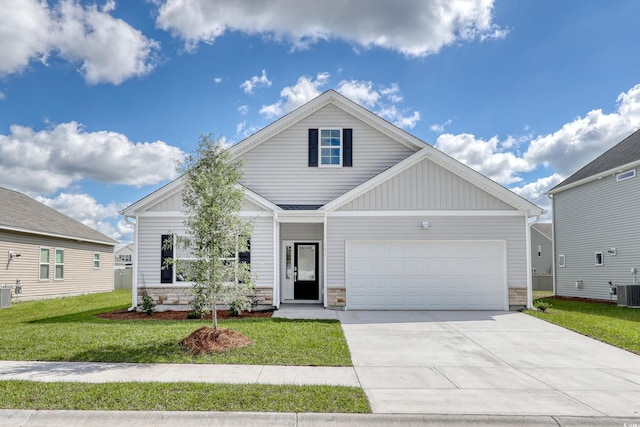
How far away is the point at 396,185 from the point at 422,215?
1243mm

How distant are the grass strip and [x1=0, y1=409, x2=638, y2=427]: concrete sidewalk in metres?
0.14

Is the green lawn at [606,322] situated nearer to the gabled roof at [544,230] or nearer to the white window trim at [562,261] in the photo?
the white window trim at [562,261]

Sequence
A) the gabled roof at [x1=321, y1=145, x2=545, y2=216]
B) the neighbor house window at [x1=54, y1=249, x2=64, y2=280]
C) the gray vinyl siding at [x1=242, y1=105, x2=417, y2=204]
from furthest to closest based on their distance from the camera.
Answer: the neighbor house window at [x1=54, y1=249, x2=64, y2=280] → the gray vinyl siding at [x1=242, y1=105, x2=417, y2=204] → the gabled roof at [x1=321, y1=145, x2=545, y2=216]

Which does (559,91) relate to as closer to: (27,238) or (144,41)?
(144,41)

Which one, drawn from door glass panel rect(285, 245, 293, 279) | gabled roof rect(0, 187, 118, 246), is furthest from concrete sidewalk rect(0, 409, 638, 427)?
→ gabled roof rect(0, 187, 118, 246)

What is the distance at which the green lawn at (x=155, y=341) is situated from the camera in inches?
301

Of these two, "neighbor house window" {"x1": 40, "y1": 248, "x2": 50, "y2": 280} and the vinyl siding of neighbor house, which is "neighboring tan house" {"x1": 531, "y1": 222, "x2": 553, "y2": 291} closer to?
the vinyl siding of neighbor house

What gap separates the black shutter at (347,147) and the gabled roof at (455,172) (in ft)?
6.51

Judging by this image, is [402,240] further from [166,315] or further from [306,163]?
[166,315]

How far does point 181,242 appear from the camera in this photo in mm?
9281

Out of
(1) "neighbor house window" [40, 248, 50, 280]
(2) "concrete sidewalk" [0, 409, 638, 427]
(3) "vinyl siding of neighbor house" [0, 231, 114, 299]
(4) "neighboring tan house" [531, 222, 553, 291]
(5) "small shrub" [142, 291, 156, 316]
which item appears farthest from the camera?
(4) "neighboring tan house" [531, 222, 553, 291]

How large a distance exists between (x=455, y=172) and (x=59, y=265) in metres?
19.0

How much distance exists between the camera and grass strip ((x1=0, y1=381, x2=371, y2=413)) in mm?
5250

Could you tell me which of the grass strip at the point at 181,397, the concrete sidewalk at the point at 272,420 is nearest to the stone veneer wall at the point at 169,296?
the grass strip at the point at 181,397
